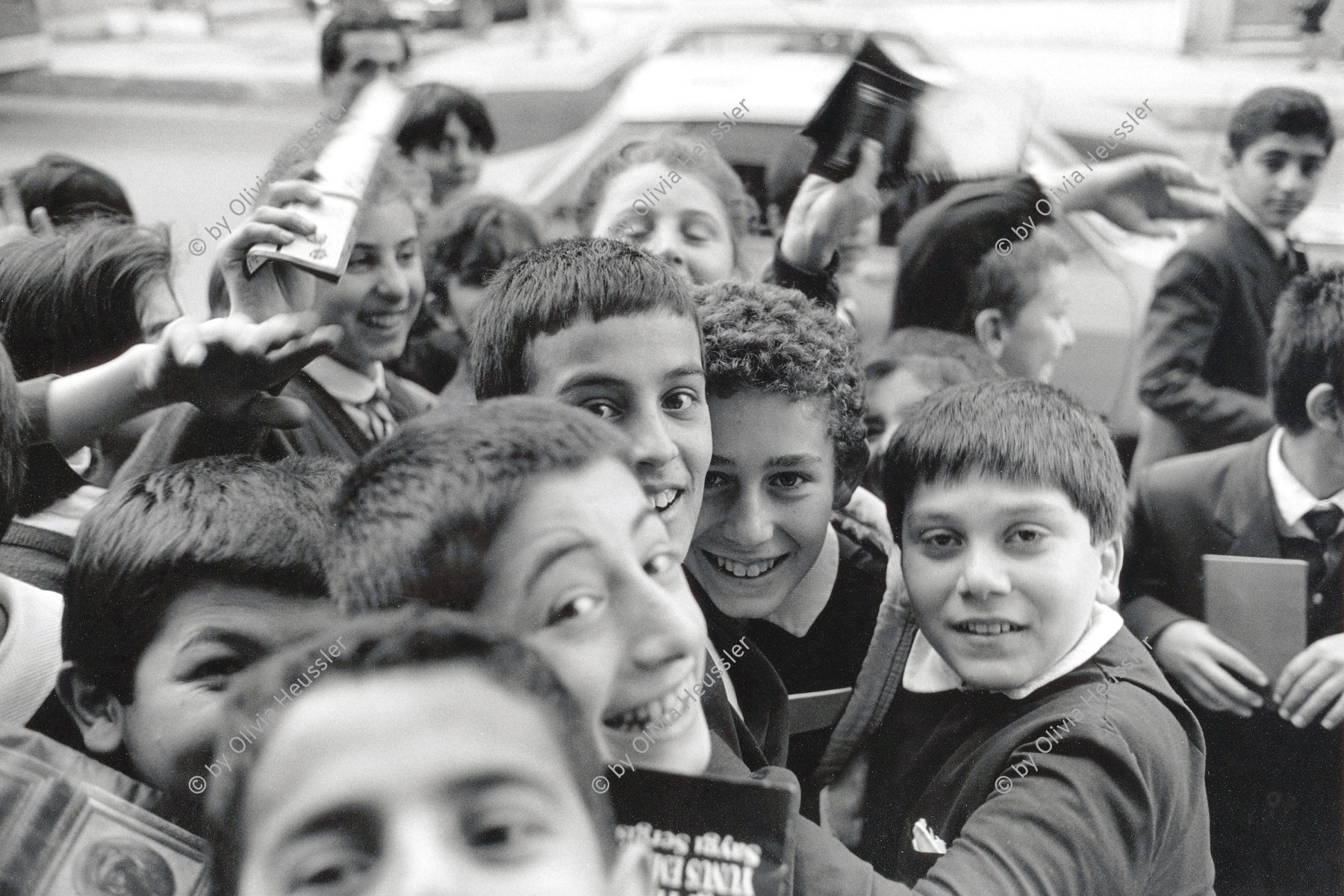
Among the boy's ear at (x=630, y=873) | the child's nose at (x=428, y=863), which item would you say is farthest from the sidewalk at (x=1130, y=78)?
the child's nose at (x=428, y=863)

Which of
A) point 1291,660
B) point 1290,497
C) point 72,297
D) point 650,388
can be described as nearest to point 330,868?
point 650,388

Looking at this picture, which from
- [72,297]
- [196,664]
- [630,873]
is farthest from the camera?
[72,297]

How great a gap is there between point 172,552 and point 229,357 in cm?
19

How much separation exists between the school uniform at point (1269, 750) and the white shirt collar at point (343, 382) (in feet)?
4.08

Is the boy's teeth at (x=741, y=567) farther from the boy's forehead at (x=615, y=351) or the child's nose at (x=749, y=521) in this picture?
the boy's forehead at (x=615, y=351)

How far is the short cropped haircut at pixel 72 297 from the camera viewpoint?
1.41 m

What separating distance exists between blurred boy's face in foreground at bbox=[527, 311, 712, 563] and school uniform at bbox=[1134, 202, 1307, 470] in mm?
1469

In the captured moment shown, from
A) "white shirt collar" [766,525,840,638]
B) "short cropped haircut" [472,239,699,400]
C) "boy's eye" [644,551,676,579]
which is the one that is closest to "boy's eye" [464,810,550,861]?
"boy's eye" [644,551,676,579]

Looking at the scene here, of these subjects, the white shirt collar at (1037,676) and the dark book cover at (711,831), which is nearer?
the dark book cover at (711,831)

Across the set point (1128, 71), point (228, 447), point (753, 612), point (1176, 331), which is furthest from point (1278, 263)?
point (228, 447)

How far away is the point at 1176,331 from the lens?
235 centimetres

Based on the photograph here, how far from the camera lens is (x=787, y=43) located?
3289 mm

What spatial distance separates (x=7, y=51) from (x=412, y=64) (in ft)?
4.30

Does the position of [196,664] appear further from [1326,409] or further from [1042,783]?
[1326,409]
